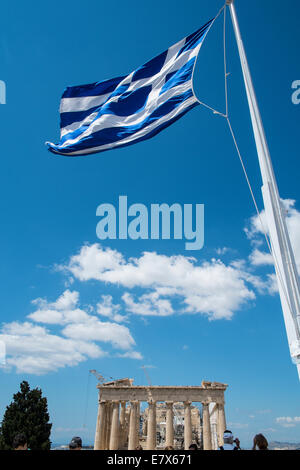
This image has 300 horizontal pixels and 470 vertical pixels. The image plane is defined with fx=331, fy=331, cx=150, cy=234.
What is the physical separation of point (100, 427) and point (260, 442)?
164 feet

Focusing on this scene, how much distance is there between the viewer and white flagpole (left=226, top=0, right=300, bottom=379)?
680 cm

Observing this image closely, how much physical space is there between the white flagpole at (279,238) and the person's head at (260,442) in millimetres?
1520

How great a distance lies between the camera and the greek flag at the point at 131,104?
1113cm

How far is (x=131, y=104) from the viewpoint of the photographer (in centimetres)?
1257

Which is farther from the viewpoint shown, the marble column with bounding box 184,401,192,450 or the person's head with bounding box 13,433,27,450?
the marble column with bounding box 184,401,192,450

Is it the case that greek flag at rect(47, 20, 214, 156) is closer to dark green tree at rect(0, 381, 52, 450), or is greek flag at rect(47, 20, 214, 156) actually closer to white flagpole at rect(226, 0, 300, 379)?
white flagpole at rect(226, 0, 300, 379)

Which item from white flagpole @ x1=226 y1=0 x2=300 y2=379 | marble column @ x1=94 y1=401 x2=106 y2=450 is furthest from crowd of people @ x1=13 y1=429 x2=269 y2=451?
marble column @ x1=94 y1=401 x2=106 y2=450

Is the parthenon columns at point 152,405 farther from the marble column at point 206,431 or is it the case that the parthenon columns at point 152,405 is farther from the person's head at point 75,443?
the person's head at point 75,443

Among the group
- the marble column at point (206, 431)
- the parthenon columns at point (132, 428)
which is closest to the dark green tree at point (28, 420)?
the parthenon columns at point (132, 428)

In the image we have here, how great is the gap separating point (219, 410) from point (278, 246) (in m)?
46.4

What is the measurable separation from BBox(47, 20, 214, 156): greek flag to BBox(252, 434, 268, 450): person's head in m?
8.96
